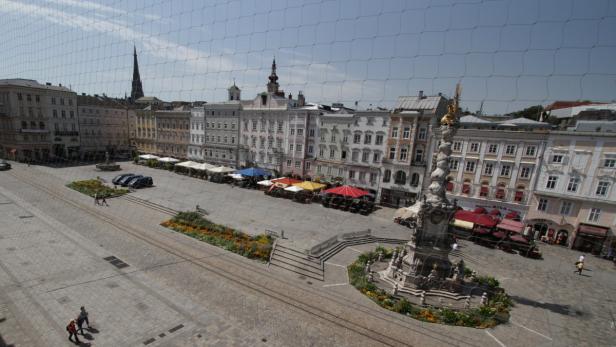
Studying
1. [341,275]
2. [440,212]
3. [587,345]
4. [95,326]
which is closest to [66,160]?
[95,326]

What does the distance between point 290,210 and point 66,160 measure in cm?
2743

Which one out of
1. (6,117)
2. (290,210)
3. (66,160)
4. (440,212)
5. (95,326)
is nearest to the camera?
(95,326)

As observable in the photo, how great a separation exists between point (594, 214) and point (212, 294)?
19.8 m

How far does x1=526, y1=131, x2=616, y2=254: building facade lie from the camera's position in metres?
14.6

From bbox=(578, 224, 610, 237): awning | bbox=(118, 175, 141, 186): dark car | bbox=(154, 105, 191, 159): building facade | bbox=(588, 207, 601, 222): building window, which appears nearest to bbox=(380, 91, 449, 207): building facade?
bbox=(578, 224, 610, 237): awning

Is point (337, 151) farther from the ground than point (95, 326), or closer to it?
farther from the ground

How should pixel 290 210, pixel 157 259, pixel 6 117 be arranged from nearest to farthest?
pixel 157 259 < pixel 290 210 < pixel 6 117

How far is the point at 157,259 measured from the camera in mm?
10062

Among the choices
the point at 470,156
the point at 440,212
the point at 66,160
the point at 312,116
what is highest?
the point at 312,116

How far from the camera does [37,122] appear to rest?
26438 millimetres

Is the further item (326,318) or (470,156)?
(470,156)

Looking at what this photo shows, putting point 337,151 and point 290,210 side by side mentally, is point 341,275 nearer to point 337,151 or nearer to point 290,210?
point 290,210

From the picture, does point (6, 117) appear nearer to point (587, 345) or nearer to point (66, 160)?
point (66, 160)

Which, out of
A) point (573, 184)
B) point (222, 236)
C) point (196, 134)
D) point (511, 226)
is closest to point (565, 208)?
point (573, 184)
